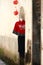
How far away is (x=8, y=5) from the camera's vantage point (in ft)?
3.75

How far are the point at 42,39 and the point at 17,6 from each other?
25cm

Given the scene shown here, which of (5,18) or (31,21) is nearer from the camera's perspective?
(31,21)

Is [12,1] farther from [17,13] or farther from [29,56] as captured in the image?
[29,56]

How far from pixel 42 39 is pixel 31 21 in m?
0.11

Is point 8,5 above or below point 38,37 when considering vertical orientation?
above

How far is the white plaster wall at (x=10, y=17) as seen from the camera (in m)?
1.04

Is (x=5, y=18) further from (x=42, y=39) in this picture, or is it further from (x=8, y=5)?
(x=42, y=39)

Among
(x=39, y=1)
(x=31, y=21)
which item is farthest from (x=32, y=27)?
(x=39, y=1)

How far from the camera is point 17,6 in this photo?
111 cm

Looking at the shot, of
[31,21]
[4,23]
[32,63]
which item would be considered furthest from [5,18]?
[32,63]

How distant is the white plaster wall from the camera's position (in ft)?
3.40

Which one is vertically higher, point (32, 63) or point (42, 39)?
point (42, 39)

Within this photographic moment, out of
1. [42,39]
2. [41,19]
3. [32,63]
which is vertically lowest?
[32,63]

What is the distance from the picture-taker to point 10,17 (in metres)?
1.14
